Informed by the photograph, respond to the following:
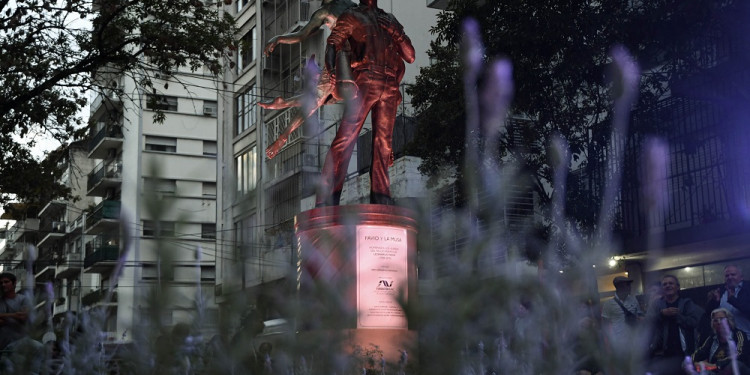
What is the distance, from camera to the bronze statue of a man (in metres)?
8.20

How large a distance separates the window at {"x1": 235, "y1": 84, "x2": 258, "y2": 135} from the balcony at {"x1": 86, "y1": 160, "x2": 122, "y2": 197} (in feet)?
53.7

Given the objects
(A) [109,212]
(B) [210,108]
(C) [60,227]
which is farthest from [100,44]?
(C) [60,227]

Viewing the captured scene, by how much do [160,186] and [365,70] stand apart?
6.93 m

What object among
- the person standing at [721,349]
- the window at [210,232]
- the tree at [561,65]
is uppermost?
the tree at [561,65]

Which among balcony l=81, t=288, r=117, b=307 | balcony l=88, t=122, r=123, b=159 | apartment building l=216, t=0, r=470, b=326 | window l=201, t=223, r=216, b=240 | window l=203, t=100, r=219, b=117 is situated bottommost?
balcony l=81, t=288, r=117, b=307

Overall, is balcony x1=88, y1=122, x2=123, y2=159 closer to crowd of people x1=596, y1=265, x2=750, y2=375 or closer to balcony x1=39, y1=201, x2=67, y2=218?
Result: balcony x1=39, y1=201, x2=67, y2=218

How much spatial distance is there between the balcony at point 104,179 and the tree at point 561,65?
3603 centimetres

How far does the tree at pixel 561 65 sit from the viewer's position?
501 inches

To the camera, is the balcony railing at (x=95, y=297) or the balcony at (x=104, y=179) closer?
the balcony railing at (x=95, y=297)

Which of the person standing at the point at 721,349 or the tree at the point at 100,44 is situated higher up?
the tree at the point at 100,44

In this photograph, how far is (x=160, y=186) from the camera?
137cm

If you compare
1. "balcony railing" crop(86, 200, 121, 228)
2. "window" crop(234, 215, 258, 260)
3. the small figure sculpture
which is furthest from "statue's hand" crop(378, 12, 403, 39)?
"window" crop(234, 215, 258, 260)

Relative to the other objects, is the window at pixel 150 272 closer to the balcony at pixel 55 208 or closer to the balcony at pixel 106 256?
the balcony at pixel 106 256

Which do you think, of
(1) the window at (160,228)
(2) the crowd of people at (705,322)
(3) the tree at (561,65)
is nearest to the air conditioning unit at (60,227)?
(2) the crowd of people at (705,322)
